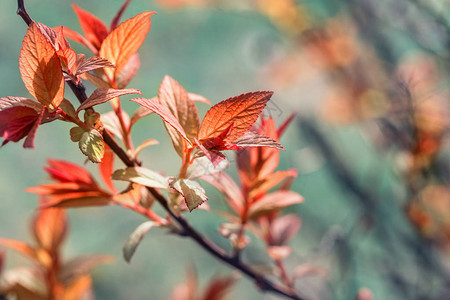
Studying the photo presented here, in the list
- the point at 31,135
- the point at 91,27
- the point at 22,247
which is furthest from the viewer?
the point at 22,247

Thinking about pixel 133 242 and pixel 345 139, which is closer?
pixel 133 242

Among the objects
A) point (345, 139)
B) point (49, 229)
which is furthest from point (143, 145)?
point (345, 139)

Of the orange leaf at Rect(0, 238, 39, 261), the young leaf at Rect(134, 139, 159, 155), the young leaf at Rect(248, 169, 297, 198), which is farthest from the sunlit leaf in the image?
the orange leaf at Rect(0, 238, 39, 261)

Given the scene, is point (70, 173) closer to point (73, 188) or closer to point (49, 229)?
point (73, 188)

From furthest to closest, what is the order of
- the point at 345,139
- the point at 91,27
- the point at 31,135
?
the point at 345,139 → the point at 91,27 → the point at 31,135

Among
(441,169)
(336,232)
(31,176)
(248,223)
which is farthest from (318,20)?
(31,176)

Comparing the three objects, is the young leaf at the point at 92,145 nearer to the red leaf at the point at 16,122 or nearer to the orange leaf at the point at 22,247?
the red leaf at the point at 16,122

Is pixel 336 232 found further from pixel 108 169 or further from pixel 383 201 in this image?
pixel 383 201

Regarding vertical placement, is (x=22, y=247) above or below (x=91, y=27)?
below
